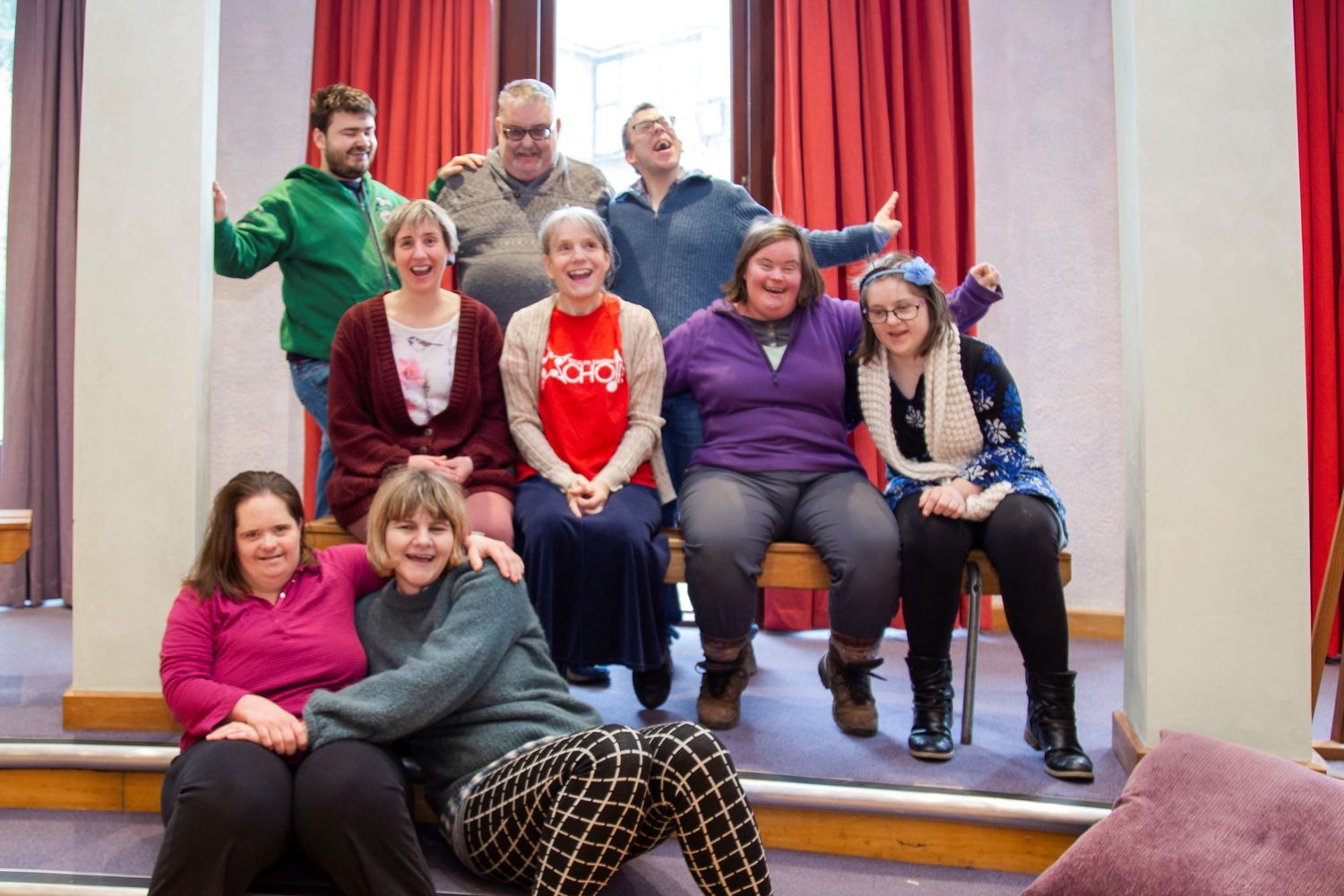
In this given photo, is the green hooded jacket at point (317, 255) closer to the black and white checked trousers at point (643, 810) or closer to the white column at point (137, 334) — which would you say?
the white column at point (137, 334)

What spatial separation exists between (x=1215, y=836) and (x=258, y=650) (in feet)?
5.12

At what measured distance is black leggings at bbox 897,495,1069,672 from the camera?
6.94ft

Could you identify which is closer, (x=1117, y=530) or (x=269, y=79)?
(x=1117, y=530)

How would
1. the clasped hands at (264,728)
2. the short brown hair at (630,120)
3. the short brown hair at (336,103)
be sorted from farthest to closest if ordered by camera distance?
1. the short brown hair at (630,120)
2. the short brown hair at (336,103)
3. the clasped hands at (264,728)

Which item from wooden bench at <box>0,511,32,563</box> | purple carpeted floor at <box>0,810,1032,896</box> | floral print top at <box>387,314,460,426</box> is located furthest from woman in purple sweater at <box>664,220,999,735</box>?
wooden bench at <box>0,511,32,563</box>

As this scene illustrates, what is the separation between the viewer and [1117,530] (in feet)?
11.6

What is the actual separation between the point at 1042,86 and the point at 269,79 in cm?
274

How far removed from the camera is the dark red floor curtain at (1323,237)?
10.4 feet

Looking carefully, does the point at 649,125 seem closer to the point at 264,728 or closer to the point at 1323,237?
the point at 264,728

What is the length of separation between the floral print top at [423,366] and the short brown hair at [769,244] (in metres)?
0.68

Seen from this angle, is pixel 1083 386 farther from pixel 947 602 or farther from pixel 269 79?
pixel 269 79

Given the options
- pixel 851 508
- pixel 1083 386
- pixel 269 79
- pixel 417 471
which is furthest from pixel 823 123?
pixel 417 471

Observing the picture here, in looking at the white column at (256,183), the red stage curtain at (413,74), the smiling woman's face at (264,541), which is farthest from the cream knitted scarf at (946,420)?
the white column at (256,183)

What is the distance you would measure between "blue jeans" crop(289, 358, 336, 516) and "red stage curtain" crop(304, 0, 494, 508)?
39.5 inches
